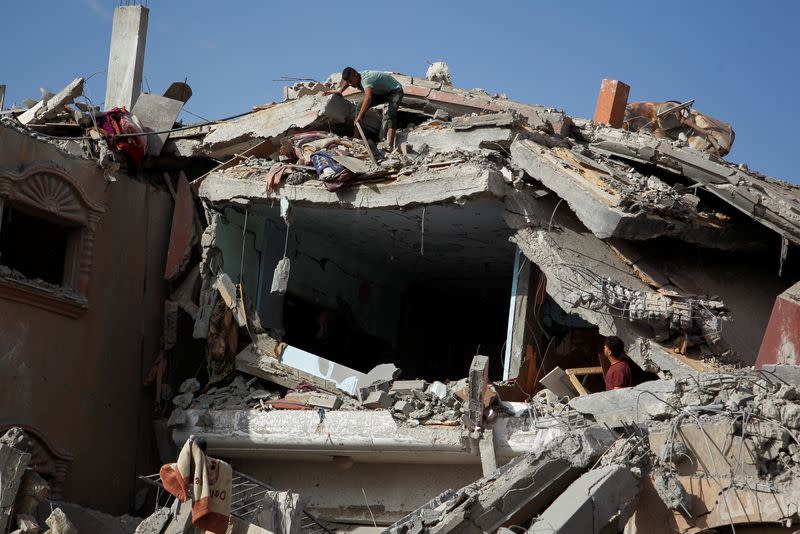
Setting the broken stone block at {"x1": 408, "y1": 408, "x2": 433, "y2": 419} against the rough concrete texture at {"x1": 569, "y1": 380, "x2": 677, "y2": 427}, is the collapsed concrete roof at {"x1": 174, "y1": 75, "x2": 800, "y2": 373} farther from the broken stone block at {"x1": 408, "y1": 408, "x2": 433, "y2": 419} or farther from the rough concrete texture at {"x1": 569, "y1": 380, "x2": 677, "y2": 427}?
Result: the broken stone block at {"x1": 408, "y1": 408, "x2": 433, "y2": 419}

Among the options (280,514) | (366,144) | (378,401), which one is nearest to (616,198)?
(366,144)

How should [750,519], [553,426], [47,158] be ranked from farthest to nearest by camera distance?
[47,158], [553,426], [750,519]

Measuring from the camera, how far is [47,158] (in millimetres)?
12938

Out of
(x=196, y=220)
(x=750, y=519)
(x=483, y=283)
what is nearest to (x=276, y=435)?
(x=196, y=220)

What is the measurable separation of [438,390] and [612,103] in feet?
16.7

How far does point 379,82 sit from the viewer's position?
14.0m

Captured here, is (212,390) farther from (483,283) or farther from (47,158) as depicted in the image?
(483,283)

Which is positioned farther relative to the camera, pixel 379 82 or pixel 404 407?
pixel 379 82

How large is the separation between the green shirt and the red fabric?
433 centimetres

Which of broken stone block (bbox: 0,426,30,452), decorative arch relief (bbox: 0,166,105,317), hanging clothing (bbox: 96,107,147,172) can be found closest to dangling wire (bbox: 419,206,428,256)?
hanging clothing (bbox: 96,107,147,172)

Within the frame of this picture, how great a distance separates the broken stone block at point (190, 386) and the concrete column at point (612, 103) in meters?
6.16

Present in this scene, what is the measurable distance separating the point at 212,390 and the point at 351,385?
1797 mm

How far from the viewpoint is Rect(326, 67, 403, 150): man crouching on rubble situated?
13.9 meters

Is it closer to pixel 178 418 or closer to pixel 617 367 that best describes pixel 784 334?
pixel 617 367
